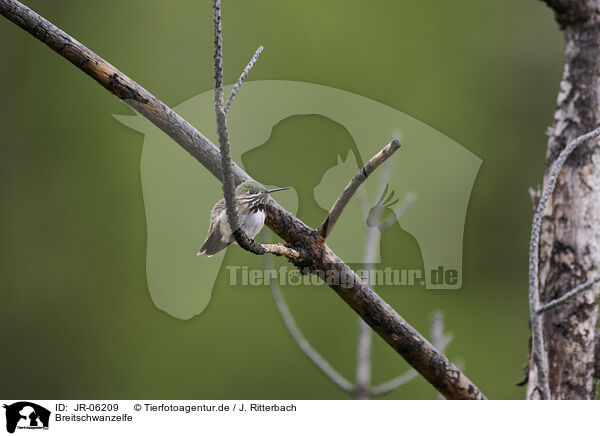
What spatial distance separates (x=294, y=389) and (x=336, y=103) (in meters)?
1.25

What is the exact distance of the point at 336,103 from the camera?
1.41 metres

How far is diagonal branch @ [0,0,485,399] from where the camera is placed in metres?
0.68

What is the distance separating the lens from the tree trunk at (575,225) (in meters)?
0.99

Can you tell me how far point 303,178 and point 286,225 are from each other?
2.31ft

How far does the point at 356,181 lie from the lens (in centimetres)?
69

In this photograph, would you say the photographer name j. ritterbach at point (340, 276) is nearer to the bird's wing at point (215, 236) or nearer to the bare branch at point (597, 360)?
the bird's wing at point (215, 236)

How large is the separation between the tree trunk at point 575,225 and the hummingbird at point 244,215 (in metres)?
0.56

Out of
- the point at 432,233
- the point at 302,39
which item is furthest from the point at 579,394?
the point at 302,39
